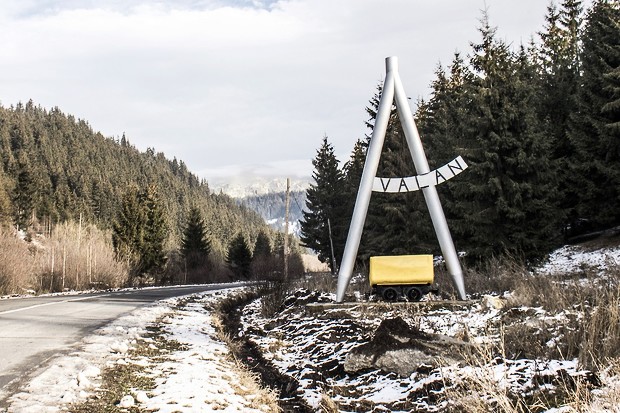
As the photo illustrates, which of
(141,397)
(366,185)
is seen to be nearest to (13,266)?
(366,185)

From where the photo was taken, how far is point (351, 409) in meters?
6.71

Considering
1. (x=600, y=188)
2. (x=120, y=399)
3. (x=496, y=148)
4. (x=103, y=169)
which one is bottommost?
(x=120, y=399)

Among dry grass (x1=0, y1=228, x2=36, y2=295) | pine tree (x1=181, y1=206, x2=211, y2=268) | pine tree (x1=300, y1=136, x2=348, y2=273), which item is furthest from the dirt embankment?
pine tree (x1=181, y1=206, x2=211, y2=268)

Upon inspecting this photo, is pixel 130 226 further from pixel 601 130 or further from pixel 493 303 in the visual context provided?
pixel 493 303

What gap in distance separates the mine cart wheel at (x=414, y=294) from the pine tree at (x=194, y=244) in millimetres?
49018

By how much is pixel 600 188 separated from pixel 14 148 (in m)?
162

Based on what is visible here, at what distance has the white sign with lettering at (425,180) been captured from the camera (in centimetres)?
1084

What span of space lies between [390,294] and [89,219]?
299 feet

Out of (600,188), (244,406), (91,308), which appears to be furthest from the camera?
(600,188)

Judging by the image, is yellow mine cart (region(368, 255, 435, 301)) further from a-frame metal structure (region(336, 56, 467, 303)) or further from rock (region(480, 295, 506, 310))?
rock (region(480, 295, 506, 310))

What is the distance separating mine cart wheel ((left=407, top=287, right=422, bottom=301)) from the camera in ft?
34.9

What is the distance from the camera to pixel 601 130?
18516 mm

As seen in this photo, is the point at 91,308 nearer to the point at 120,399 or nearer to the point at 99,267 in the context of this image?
the point at 120,399

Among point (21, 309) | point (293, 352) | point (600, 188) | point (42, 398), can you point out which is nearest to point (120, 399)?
point (42, 398)
